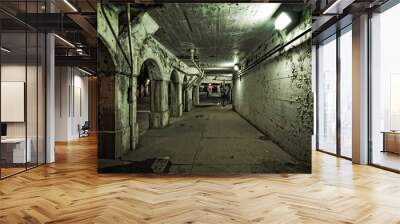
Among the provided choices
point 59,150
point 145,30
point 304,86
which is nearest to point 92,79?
point 59,150

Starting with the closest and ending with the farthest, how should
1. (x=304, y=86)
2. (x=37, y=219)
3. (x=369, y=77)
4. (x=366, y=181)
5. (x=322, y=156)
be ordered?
(x=37, y=219) → (x=366, y=181) → (x=304, y=86) → (x=369, y=77) → (x=322, y=156)

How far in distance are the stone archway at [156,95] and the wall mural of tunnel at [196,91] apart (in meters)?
0.02

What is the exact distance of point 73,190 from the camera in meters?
4.25

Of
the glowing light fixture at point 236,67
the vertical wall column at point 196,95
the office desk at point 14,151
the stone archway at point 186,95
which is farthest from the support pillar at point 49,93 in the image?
the glowing light fixture at point 236,67

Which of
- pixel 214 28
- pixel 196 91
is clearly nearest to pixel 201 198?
pixel 196 91

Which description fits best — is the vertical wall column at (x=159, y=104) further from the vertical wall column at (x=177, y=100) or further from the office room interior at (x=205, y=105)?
the vertical wall column at (x=177, y=100)

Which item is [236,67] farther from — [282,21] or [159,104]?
[159,104]

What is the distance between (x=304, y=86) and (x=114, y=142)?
11.0ft

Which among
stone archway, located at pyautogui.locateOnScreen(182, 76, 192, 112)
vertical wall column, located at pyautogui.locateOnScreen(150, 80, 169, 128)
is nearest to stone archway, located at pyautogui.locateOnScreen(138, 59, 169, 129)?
vertical wall column, located at pyautogui.locateOnScreen(150, 80, 169, 128)

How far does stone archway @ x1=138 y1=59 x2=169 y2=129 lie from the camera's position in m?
5.70

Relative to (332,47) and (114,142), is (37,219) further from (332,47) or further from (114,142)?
(332,47)

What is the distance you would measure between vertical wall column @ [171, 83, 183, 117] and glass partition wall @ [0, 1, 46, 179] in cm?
279

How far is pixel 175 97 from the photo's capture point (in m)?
5.88

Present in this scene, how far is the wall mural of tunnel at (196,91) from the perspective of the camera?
5148 millimetres
